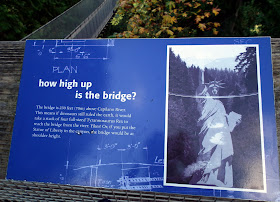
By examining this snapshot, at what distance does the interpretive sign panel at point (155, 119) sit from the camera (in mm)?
1720

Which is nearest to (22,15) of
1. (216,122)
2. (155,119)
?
(155,119)

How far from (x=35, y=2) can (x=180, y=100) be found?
6.82m

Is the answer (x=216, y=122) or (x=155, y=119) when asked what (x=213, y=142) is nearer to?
(x=216, y=122)

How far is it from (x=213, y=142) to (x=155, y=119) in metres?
0.48

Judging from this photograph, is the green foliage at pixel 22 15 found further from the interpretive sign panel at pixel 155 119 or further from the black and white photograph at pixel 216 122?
the black and white photograph at pixel 216 122

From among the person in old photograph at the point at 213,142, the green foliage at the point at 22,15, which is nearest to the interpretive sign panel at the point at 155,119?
the person in old photograph at the point at 213,142

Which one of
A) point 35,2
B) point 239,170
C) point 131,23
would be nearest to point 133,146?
point 239,170

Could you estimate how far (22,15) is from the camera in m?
6.63

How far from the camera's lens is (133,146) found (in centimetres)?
181

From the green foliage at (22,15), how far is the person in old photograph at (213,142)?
19.6ft

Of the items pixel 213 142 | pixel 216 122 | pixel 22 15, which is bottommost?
pixel 213 142

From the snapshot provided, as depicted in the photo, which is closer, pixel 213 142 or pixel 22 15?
pixel 213 142

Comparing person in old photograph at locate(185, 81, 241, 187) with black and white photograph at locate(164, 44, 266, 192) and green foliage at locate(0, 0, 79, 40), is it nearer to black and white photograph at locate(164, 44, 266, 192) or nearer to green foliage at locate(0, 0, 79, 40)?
black and white photograph at locate(164, 44, 266, 192)

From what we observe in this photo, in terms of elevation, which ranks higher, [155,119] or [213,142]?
[155,119]
